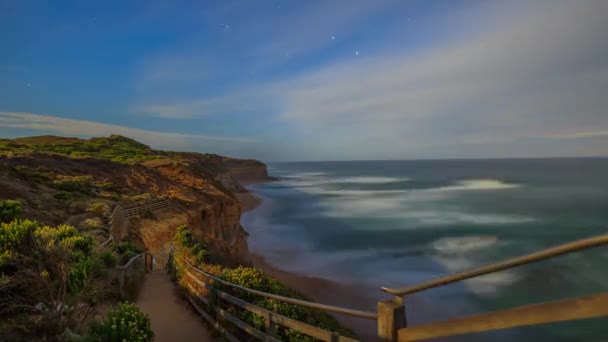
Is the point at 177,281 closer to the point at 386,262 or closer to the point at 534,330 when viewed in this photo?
the point at 534,330

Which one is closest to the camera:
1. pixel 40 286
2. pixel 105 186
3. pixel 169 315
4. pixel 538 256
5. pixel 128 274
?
pixel 538 256

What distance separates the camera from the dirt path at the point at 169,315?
21.5ft

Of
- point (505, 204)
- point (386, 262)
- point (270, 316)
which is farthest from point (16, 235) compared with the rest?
point (505, 204)

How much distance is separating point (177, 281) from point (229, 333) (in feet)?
19.4

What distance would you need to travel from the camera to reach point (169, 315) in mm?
7668

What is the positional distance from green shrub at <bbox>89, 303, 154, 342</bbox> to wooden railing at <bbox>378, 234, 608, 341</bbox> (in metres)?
4.06

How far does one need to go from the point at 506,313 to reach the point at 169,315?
7.84 meters

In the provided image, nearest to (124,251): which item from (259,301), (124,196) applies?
(259,301)

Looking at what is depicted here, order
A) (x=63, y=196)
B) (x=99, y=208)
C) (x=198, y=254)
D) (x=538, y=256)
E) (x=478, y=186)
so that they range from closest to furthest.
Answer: (x=538, y=256) → (x=198, y=254) → (x=99, y=208) → (x=63, y=196) → (x=478, y=186)

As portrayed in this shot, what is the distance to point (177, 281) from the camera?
1066cm

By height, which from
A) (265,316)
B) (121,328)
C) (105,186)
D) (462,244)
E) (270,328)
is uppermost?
(105,186)

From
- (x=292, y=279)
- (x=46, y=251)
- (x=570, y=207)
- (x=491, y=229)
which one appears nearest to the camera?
(x=46, y=251)

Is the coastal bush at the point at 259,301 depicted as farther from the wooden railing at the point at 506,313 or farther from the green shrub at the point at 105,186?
the green shrub at the point at 105,186

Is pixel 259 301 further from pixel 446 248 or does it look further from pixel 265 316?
pixel 446 248
